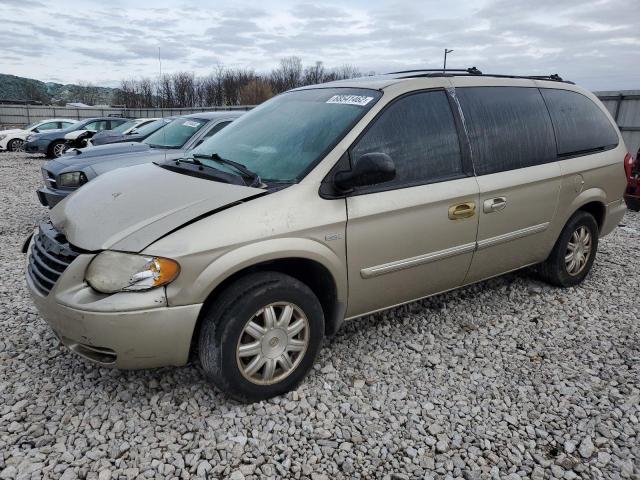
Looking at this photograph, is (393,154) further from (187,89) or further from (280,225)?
(187,89)

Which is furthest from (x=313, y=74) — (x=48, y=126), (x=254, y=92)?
(x=48, y=126)

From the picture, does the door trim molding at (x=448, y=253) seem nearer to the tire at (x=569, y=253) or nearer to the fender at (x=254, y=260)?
the fender at (x=254, y=260)

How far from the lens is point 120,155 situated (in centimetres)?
677

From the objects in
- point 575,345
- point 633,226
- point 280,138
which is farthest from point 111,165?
point 633,226

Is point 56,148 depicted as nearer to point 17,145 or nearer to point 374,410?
point 17,145

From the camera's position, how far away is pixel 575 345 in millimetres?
3629

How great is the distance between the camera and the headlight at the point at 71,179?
6.17 m

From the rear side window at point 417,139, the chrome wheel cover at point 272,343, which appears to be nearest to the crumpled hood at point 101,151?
the rear side window at point 417,139

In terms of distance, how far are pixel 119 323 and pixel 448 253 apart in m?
2.14

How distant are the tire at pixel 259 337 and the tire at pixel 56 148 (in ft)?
55.0

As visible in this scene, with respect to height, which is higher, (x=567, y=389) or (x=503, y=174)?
(x=503, y=174)

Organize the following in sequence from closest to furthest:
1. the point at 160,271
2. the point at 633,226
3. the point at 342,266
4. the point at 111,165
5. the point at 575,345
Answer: the point at 160,271, the point at 342,266, the point at 575,345, the point at 111,165, the point at 633,226

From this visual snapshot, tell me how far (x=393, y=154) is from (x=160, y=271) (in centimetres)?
160

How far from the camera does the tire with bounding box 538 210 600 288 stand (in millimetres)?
4359
